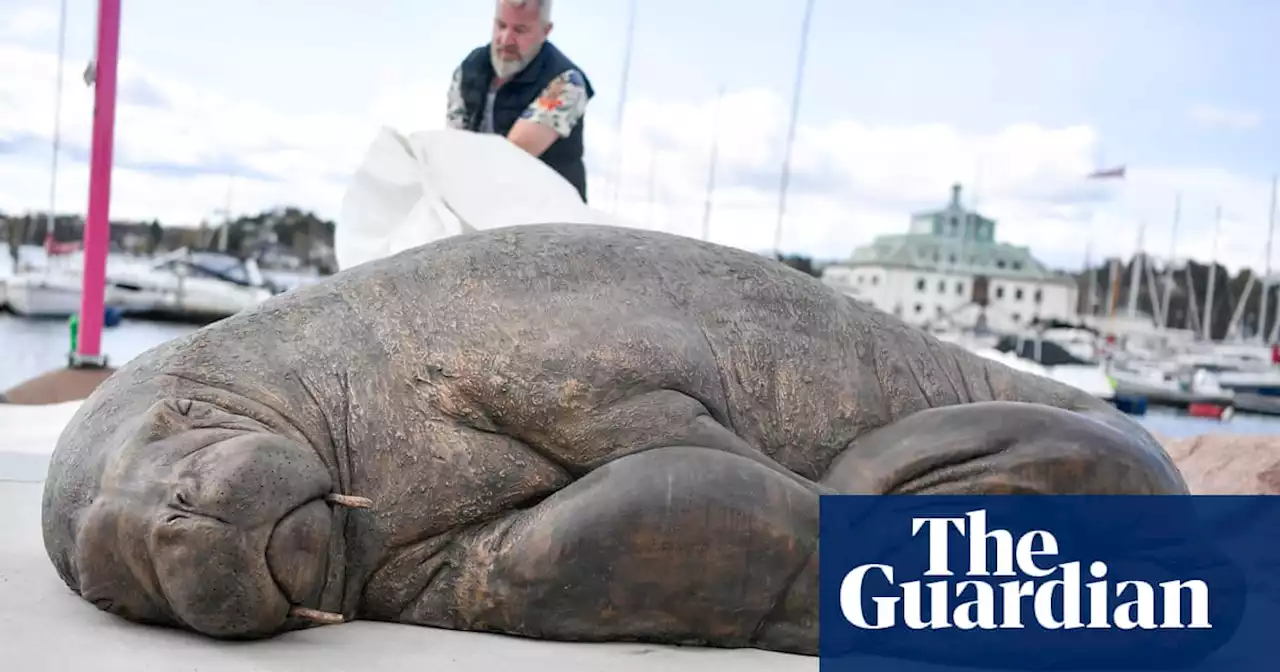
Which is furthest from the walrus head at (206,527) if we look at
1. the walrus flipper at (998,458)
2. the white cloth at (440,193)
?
the white cloth at (440,193)

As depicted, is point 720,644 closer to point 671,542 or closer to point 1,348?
point 671,542

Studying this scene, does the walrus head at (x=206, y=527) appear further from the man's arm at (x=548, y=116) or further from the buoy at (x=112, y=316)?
the buoy at (x=112, y=316)

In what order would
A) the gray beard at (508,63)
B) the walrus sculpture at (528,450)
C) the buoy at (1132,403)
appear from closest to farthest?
the walrus sculpture at (528,450) → the gray beard at (508,63) → the buoy at (1132,403)

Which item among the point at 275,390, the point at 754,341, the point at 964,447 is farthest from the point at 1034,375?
the point at 275,390

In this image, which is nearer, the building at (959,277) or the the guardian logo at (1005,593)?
the the guardian logo at (1005,593)

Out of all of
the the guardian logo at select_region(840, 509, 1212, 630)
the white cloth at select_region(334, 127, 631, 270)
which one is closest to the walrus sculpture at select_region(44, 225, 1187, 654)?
the the guardian logo at select_region(840, 509, 1212, 630)

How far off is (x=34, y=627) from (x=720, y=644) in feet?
4.71

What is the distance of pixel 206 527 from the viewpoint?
7.88ft

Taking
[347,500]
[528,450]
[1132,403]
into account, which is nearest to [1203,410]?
[1132,403]

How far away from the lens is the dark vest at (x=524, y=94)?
5.74 m

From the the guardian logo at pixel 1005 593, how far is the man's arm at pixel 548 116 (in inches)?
129

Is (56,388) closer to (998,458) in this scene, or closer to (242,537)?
(242,537)

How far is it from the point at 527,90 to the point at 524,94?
0.10ft

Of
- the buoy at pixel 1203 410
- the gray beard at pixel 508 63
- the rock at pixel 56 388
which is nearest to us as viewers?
the gray beard at pixel 508 63
